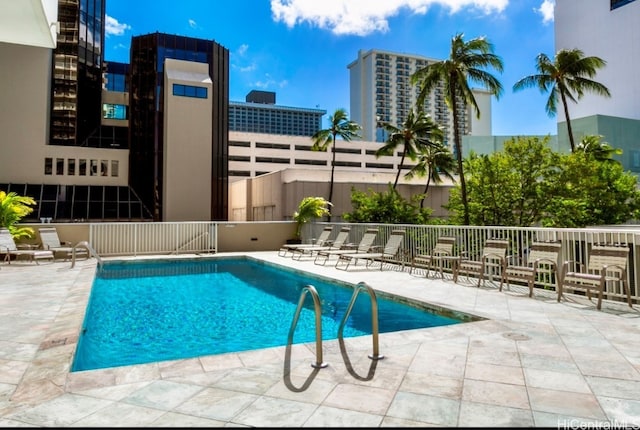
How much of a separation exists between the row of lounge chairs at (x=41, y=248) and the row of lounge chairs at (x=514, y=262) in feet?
24.4

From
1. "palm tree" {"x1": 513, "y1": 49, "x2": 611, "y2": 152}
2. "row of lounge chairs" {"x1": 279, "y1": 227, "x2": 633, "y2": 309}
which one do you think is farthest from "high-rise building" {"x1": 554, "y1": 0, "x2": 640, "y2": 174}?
"row of lounge chairs" {"x1": 279, "y1": 227, "x2": 633, "y2": 309}

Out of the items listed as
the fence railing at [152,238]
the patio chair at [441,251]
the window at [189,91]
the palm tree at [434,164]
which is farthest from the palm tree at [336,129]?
the patio chair at [441,251]

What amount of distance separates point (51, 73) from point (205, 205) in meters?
14.9

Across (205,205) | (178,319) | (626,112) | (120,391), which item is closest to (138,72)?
(205,205)

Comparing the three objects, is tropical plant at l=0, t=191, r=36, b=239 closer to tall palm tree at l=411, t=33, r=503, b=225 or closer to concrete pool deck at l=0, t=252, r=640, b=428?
concrete pool deck at l=0, t=252, r=640, b=428

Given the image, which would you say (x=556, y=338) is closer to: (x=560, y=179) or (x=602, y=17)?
(x=560, y=179)

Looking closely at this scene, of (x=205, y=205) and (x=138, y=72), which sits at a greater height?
(x=138, y=72)

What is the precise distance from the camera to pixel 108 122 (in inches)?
1281

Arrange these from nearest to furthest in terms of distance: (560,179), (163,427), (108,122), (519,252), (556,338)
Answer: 1. (163,427)
2. (556,338)
3. (519,252)
4. (560,179)
5. (108,122)

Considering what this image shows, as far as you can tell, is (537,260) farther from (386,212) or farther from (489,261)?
(386,212)

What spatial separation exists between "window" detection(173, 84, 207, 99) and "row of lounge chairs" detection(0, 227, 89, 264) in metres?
14.8

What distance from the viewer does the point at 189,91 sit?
26.5m

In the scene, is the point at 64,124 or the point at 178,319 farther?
the point at 64,124

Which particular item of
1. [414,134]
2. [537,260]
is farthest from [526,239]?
[414,134]
